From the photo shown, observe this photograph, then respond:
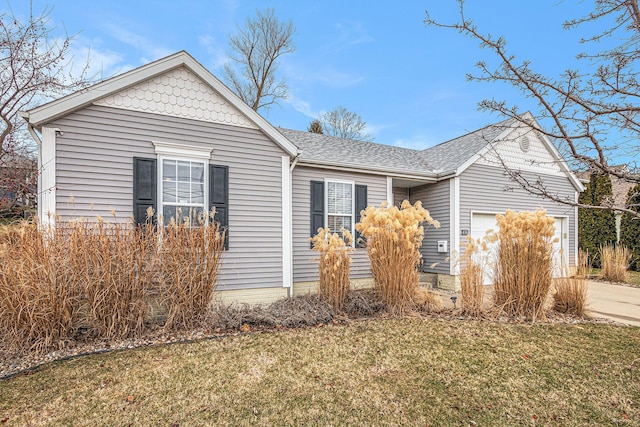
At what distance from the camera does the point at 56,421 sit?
2.56 m

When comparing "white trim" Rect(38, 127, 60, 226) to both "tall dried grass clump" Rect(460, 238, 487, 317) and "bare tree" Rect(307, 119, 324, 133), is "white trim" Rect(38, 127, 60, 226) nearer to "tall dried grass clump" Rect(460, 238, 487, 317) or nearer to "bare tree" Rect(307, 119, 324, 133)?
"tall dried grass clump" Rect(460, 238, 487, 317)

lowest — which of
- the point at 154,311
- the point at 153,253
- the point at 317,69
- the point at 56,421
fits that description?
the point at 56,421

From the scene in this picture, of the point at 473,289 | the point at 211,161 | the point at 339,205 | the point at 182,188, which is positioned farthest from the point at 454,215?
the point at 182,188

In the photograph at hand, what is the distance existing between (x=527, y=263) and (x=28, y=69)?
841 centimetres

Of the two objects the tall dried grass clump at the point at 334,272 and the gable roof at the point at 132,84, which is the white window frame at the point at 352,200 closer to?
the gable roof at the point at 132,84

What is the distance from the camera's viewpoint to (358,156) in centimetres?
890

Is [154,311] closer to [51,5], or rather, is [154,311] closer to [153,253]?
[153,253]

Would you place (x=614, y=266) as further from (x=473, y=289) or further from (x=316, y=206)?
(x=316, y=206)

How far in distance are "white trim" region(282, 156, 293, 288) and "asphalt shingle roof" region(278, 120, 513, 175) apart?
833 mm

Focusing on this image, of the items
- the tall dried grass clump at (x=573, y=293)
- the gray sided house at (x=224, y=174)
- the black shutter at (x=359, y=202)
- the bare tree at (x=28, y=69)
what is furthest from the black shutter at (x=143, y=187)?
the tall dried grass clump at (x=573, y=293)

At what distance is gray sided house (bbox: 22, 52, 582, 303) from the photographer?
5055 millimetres

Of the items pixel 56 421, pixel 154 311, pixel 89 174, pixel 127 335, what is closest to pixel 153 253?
pixel 154 311

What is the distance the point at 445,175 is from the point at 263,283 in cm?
588

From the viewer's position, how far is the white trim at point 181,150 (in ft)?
18.3
